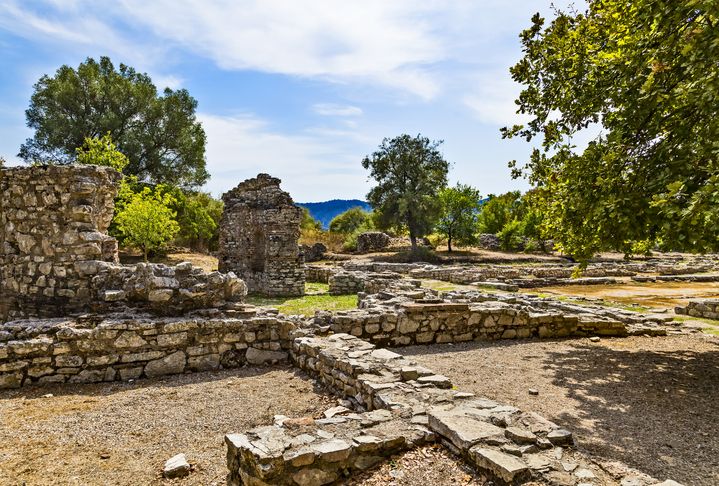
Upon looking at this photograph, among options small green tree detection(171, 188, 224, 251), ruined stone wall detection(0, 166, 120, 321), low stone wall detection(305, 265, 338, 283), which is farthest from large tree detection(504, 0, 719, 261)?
small green tree detection(171, 188, 224, 251)

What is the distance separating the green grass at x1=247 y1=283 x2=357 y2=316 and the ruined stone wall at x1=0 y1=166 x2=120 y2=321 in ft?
19.8

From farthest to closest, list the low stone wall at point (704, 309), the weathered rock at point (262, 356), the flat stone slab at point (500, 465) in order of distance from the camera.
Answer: the low stone wall at point (704, 309)
the weathered rock at point (262, 356)
the flat stone slab at point (500, 465)

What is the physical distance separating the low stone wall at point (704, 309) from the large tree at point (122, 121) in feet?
123

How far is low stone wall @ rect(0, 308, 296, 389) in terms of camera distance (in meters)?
6.79

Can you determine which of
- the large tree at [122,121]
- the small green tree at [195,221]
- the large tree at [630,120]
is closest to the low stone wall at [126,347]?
the large tree at [630,120]

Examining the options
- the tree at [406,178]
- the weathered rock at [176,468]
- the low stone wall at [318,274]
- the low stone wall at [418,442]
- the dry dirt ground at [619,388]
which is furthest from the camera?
the tree at [406,178]

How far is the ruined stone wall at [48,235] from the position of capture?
8.50 metres

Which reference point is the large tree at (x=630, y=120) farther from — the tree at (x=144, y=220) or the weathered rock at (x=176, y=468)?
the tree at (x=144, y=220)

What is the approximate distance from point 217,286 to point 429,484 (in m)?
6.17

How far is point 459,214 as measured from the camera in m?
43.2

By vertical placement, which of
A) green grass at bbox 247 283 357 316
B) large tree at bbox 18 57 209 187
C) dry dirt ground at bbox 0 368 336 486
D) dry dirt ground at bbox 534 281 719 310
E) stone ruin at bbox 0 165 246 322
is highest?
large tree at bbox 18 57 209 187

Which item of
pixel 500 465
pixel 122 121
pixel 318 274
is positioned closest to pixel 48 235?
pixel 500 465

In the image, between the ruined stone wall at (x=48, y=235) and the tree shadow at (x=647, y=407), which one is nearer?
the tree shadow at (x=647, y=407)

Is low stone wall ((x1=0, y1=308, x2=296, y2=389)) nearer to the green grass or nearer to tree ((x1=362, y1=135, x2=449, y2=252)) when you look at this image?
the green grass
